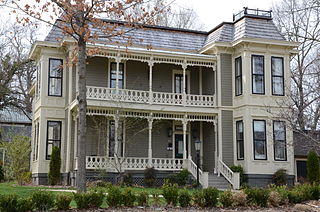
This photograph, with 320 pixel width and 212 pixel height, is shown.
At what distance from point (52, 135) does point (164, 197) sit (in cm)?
1295

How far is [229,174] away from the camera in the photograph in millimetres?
23234

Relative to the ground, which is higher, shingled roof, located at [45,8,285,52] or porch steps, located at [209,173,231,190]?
shingled roof, located at [45,8,285,52]

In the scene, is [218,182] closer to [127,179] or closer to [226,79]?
[127,179]

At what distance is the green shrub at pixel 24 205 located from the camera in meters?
11.4

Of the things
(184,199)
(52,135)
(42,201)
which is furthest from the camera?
(52,135)

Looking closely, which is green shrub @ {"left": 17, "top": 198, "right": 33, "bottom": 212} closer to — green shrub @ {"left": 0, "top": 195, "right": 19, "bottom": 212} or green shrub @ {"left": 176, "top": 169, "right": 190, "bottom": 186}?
green shrub @ {"left": 0, "top": 195, "right": 19, "bottom": 212}

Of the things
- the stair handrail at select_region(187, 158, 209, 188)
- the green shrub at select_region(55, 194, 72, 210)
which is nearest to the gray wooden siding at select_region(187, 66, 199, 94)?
the stair handrail at select_region(187, 158, 209, 188)

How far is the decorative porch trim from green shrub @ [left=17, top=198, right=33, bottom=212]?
11.0m

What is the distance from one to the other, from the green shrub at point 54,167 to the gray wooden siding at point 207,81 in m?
8.95

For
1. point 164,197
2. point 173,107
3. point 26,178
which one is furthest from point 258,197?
point 26,178

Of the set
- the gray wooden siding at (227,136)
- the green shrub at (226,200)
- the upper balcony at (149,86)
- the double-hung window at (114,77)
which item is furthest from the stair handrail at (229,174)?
the green shrub at (226,200)

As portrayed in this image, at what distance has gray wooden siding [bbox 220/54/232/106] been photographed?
25.0 meters

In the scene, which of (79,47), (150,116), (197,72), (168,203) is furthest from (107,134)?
(168,203)

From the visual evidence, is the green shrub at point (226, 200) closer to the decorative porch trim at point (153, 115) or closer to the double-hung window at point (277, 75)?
the decorative porch trim at point (153, 115)
